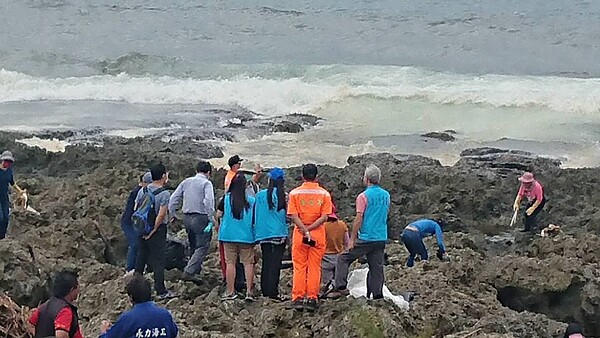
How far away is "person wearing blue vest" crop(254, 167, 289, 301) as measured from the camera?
934 cm

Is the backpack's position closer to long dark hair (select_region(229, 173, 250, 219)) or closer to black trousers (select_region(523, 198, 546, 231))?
long dark hair (select_region(229, 173, 250, 219))

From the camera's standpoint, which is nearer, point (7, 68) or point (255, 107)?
point (255, 107)

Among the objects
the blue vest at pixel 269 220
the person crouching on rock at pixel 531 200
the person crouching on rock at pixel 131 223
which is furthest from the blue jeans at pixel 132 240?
the person crouching on rock at pixel 531 200

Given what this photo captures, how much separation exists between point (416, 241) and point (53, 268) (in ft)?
14.0

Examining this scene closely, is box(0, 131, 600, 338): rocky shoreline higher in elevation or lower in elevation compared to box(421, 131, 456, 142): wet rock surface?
higher

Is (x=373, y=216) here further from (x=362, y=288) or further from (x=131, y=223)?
(x=131, y=223)

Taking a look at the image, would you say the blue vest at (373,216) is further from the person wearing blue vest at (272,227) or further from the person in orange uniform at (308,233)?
the person wearing blue vest at (272,227)

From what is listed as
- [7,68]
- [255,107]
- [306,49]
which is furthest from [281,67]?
[7,68]

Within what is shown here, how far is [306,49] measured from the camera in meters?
49.2

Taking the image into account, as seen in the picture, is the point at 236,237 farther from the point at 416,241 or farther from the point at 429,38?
the point at 429,38

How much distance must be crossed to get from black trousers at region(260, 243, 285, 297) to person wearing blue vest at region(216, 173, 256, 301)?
14 cm

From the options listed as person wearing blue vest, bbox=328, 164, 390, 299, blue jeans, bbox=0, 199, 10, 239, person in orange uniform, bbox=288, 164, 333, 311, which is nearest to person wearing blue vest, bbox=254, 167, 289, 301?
person in orange uniform, bbox=288, 164, 333, 311

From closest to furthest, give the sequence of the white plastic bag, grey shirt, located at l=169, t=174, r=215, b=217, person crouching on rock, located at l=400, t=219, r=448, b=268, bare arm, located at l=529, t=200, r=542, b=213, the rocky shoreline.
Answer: the rocky shoreline, the white plastic bag, grey shirt, located at l=169, t=174, r=215, b=217, person crouching on rock, located at l=400, t=219, r=448, b=268, bare arm, located at l=529, t=200, r=542, b=213

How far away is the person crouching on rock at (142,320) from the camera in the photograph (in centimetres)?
641
